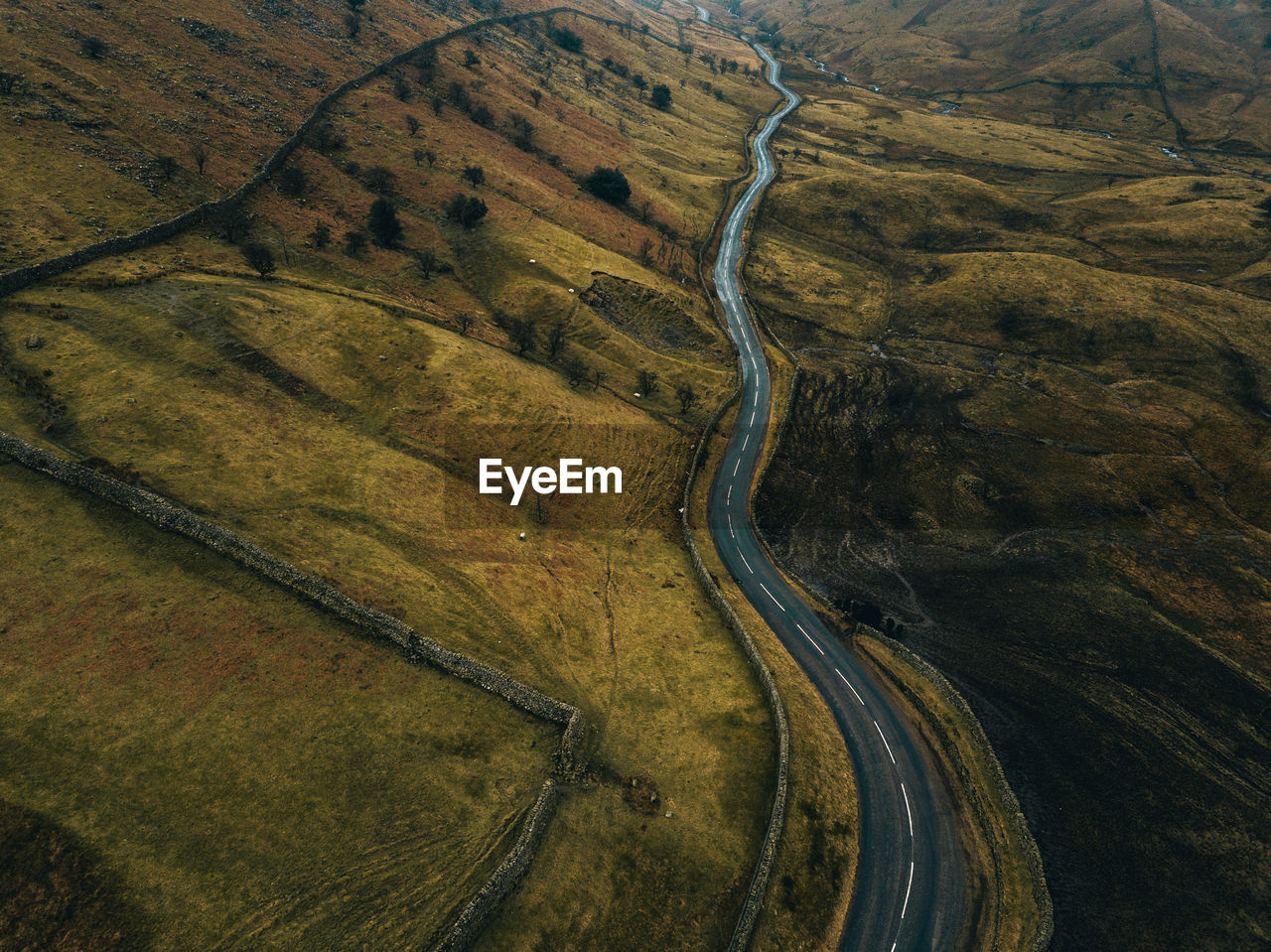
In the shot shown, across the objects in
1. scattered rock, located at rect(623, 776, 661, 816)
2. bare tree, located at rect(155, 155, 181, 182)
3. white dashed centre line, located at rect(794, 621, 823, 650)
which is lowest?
scattered rock, located at rect(623, 776, 661, 816)

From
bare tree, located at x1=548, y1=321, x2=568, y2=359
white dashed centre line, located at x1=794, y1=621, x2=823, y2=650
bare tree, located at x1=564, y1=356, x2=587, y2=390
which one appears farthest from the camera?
bare tree, located at x1=548, y1=321, x2=568, y2=359

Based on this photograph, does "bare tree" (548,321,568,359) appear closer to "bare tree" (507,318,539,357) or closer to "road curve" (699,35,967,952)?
"bare tree" (507,318,539,357)

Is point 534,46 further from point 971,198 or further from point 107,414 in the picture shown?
point 107,414

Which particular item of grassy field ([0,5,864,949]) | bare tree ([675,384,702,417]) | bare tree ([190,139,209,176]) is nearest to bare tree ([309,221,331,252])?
grassy field ([0,5,864,949])

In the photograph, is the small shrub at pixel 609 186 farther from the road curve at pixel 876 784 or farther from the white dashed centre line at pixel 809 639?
the white dashed centre line at pixel 809 639

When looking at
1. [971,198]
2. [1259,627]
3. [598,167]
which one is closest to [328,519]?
[1259,627]

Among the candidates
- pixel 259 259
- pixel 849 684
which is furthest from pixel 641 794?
pixel 259 259
